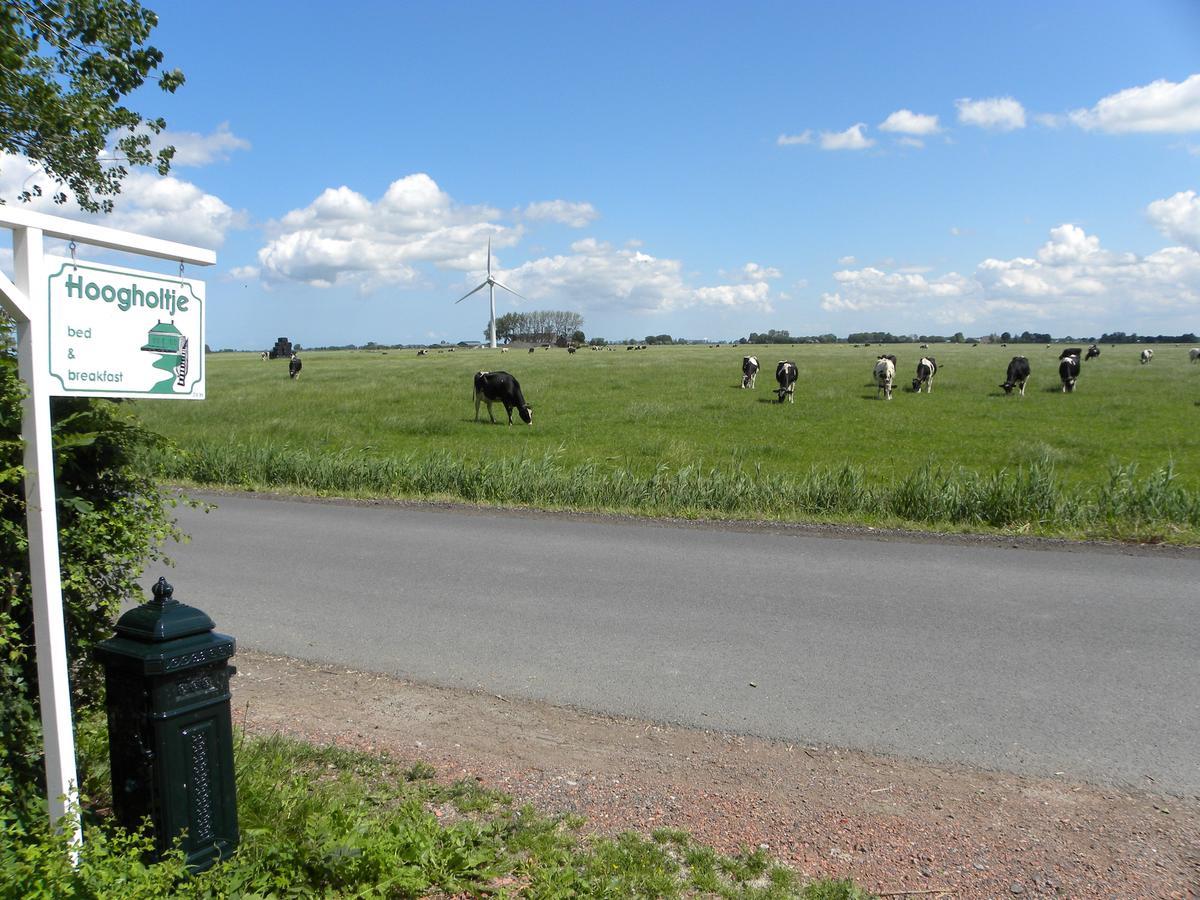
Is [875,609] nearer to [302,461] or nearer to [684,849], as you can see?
[684,849]

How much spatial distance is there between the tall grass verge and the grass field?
36 mm

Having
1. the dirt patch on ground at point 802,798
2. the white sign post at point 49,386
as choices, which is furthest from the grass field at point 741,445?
the dirt patch on ground at point 802,798

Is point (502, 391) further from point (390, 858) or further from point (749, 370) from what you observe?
point (390, 858)

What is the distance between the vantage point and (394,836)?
3.86 metres

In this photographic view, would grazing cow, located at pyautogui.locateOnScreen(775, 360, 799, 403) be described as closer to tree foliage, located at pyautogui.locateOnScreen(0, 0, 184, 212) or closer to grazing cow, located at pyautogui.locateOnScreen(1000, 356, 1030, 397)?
grazing cow, located at pyautogui.locateOnScreen(1000, 356, 1030, 397)

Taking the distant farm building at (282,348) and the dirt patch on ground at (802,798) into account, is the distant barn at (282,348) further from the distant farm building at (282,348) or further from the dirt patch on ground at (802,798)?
the dirt patch on ground at (802,798)

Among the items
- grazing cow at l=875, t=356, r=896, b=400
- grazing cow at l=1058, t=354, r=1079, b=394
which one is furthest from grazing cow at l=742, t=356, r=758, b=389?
grazing cow at l=1058, t=354, r=1079, b=394

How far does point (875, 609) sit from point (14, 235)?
680 centimetres

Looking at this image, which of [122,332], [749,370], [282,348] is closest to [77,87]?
[122,332]

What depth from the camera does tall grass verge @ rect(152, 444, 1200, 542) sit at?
11578mm

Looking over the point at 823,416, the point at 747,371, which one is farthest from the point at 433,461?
the point at 747,371

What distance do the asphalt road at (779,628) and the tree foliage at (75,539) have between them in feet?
8.82

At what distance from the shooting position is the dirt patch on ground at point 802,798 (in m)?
3.88

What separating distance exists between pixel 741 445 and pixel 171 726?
20.0 metres
